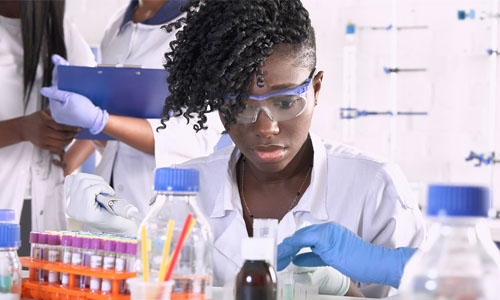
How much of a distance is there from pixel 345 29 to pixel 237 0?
277 centimetres

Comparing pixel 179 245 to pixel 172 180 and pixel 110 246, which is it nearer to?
pixel 172 180

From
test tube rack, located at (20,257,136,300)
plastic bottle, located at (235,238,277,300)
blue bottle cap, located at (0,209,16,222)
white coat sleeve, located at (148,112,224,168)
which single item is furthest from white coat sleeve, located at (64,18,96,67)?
plastic bottle, located at (235,238,277,300)

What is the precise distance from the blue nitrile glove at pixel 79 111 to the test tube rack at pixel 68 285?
1010mm

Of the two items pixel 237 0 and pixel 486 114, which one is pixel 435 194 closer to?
pixel 237 0

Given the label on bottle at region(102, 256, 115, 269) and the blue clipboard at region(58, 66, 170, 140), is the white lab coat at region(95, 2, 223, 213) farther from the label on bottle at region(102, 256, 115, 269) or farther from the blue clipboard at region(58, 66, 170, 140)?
the label on bottle at region(102, 256, 115, 269)

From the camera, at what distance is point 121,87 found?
207 centimetres

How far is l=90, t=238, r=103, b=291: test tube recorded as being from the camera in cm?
102

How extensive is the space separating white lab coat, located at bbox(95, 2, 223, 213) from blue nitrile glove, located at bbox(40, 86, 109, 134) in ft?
0.56

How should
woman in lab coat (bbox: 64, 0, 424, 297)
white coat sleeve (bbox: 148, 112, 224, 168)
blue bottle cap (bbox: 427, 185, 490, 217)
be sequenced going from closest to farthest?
1. blue bottle cap (bbox: 427, 185, 490, 217)
2. woman in lab coat (bbox: 64, 0, 424, 297)
3. white coat sleeve (bbox: 148, 112, 224, 168)

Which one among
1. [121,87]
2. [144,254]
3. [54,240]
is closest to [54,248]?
[54,240]

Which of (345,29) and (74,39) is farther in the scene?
(345,29)

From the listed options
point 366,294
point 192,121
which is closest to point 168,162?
point 192,121

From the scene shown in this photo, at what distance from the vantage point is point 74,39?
2.55m

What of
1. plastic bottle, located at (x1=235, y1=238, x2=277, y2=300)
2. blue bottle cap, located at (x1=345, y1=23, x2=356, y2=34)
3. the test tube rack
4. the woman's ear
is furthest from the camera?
blue bottle cap, located at (x1=345, y1=23, x2=356, y2=34)
